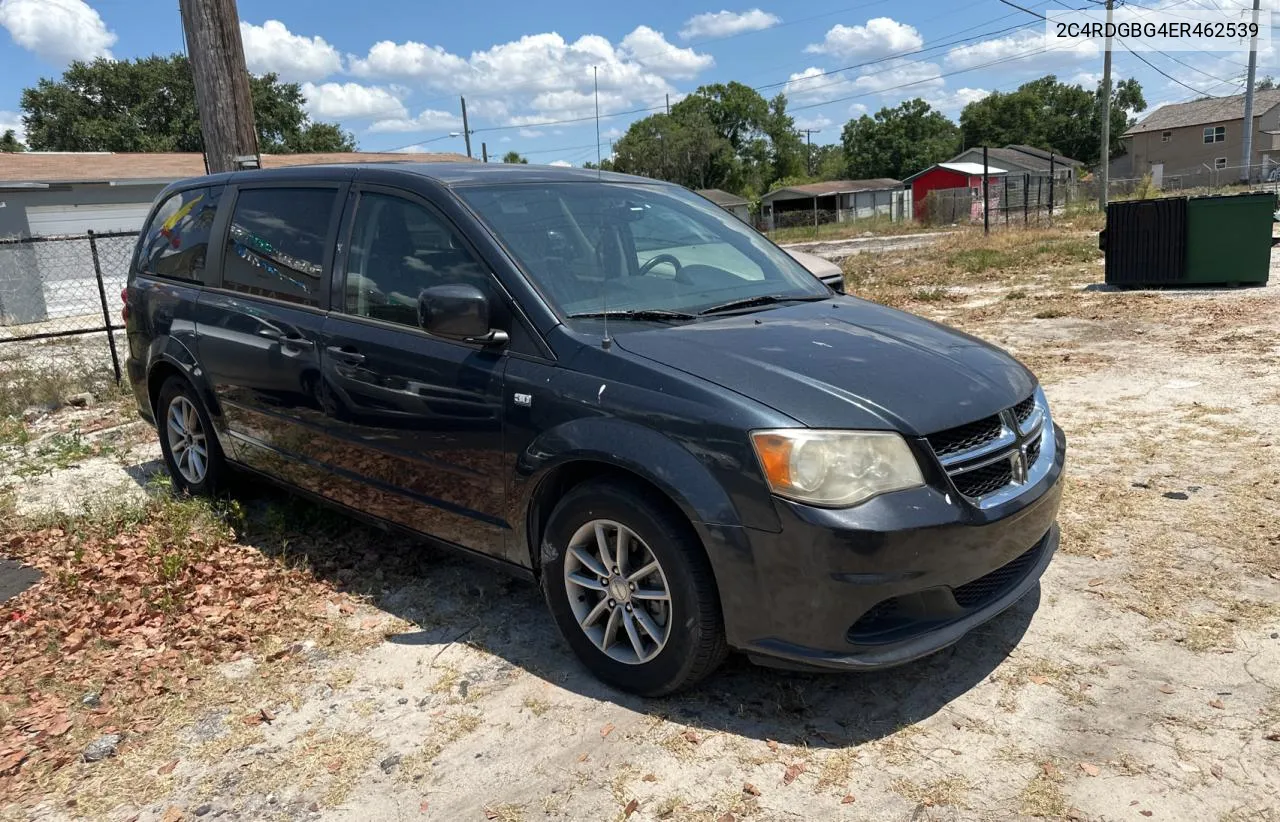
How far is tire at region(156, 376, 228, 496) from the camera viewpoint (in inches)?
Result: 202

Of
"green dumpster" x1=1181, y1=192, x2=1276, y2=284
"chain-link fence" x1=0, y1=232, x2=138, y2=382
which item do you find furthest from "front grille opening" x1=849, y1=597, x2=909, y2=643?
"chain-link fence" x1=0, y1=232, x2=138, y2=382

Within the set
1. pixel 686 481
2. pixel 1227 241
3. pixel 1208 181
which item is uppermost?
pixel 1208 181

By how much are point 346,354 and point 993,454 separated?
2.60 meters

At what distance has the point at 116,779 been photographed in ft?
9.55

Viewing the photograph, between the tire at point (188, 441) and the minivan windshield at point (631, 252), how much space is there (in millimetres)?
2456

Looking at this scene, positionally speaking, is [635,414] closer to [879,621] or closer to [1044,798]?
[879,621]

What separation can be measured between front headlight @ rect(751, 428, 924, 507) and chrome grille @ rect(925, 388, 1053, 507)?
0.17 m

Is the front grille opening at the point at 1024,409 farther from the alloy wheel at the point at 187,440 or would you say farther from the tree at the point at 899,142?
the tree at the point at 899,142

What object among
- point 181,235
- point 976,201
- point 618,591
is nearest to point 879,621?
point 618,591

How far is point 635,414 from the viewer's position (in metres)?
2.93

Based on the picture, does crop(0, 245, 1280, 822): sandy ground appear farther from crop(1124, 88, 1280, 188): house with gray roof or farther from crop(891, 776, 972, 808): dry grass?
crop(1124, 88, 1280, 188): house with gray roof

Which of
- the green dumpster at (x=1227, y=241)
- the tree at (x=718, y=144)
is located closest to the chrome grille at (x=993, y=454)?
the green dumpster at (x=1227, y=241)

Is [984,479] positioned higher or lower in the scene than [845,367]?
lower

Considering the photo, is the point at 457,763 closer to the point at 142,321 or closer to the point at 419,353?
the point at 419,353
